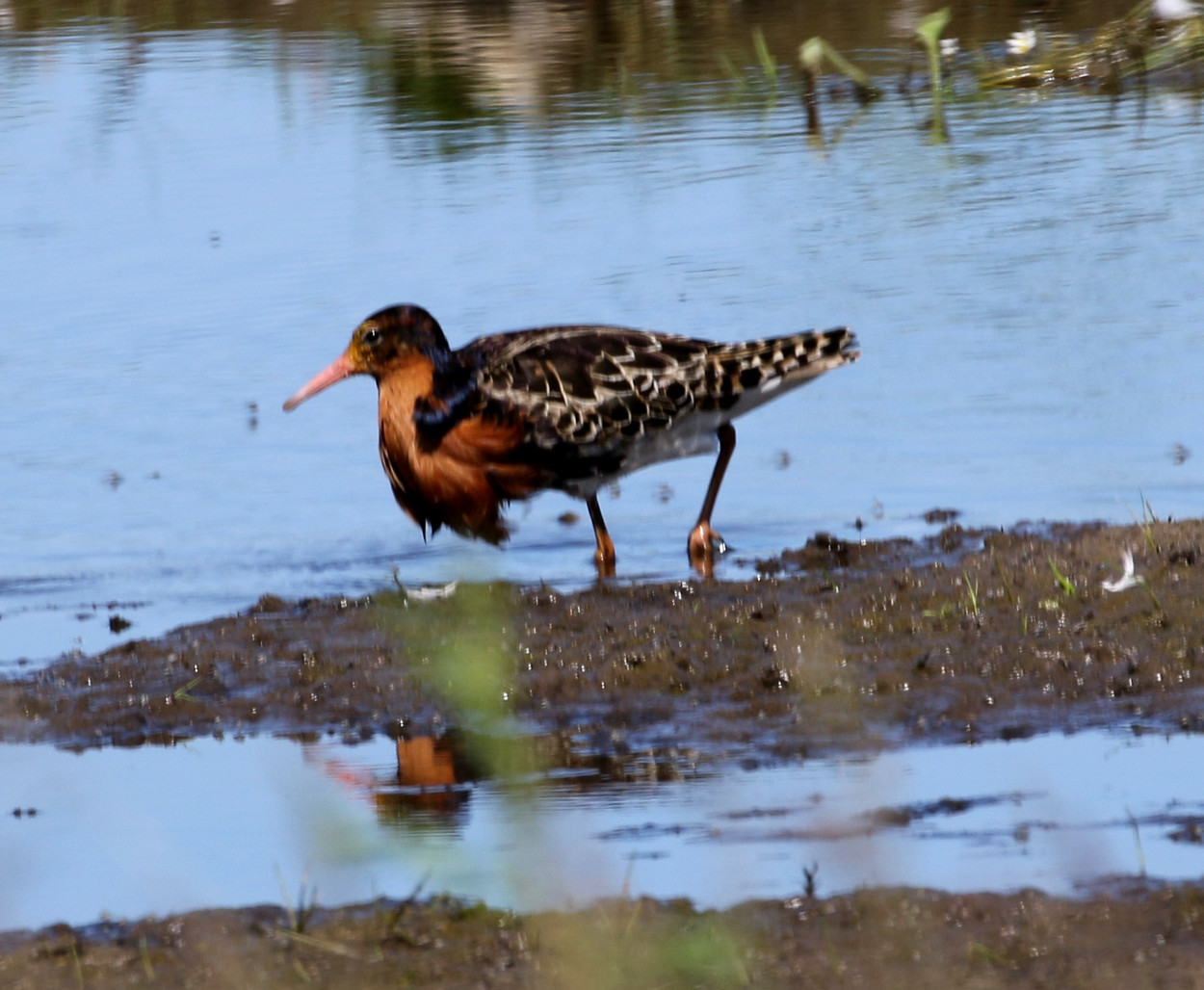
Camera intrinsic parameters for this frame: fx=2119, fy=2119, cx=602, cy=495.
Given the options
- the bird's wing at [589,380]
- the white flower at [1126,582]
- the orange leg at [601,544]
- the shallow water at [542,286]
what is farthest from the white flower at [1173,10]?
the white flower at [1126,582]

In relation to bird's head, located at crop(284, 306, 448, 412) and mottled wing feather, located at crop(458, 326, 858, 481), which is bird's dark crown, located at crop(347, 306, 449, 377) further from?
mottled wing feather, located at crop(458, 326, 858, 481)

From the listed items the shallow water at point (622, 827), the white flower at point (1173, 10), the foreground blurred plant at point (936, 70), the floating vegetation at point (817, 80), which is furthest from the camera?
the white flower at point (1173, 10)

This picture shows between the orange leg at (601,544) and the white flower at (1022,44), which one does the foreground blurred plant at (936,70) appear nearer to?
the white flower at (1022,44)

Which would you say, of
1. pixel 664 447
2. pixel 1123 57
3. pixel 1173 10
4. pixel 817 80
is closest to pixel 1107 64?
pixel 1123 57

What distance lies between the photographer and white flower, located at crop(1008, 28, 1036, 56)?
1659 centimetres

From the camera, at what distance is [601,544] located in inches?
330

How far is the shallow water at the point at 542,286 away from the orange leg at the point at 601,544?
0.10 metres

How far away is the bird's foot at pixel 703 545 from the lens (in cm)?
836

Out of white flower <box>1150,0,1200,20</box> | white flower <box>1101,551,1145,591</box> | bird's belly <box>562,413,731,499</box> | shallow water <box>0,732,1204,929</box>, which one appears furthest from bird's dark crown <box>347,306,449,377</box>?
white flower <box>1150,0,1200,20</box>

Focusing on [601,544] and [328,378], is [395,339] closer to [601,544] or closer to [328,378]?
[328,378]

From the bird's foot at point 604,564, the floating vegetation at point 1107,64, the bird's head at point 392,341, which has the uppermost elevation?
the bird's head at point 392,341

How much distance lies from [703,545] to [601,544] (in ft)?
1.34

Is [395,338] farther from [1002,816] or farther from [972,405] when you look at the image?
[1002,816]

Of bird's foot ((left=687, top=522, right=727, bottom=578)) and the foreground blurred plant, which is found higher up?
the foreground blurred plant
